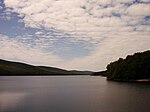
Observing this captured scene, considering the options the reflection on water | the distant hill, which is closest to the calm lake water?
the reflection on water

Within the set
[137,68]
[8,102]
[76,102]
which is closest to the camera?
[8,102]

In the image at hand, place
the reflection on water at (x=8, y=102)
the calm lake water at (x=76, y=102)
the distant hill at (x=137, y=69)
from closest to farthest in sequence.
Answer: the calm lake water at (x=76, y=102) < the reflection on water at (x=8, y=102) < the distant hill at (x=137, y=69)

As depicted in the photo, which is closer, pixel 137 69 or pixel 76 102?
pixel 76 102

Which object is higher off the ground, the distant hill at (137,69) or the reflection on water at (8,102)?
the distant hill at (137,69)

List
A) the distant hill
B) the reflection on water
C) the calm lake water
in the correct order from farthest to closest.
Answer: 1. the distant hill
2. the reflection on water
3. the calm lake water

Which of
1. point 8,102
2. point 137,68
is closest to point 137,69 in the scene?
point 137,68

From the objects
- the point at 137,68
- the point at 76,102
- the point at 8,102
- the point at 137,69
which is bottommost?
the point at 8,102

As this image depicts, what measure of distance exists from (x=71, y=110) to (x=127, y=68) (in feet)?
477

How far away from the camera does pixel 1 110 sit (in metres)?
55.4

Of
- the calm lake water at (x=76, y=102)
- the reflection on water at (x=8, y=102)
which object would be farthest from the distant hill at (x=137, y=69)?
the reflection on water at (x=8, y=102)

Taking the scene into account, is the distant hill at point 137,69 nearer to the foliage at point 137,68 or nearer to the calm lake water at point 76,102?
the foliage at point 137,68

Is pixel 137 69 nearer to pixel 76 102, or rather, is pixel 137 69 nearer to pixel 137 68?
pixel 137 68

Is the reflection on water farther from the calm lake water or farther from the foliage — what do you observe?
the foliage

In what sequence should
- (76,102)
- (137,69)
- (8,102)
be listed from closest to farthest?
(8,102) → (76,102) → (137,69)
